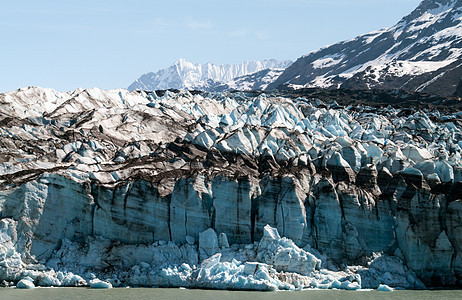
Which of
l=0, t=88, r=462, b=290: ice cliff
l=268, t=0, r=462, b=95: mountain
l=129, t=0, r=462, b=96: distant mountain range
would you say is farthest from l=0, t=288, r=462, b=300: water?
l=268, t=0, r=462, b=95: mountain

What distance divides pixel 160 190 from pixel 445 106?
65204 mm

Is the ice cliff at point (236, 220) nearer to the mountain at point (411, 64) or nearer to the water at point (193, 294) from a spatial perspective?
the water at point (193, 294)

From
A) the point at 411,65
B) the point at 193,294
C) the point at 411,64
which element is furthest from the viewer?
the point at 411,64

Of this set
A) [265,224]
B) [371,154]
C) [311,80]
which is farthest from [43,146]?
[311,80]

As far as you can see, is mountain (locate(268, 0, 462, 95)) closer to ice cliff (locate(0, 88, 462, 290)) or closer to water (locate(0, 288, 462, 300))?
ice cliff (locate(0, 88, 462, 290))

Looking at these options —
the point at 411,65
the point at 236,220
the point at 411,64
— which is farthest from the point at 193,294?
the point at 411,64

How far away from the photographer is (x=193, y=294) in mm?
31516

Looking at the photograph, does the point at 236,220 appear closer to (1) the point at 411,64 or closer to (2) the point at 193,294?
(2) the point at 193,294

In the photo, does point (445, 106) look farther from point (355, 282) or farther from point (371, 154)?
point (355, 282)

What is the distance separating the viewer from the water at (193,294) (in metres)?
30.1

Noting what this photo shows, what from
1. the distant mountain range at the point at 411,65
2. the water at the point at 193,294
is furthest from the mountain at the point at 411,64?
the water at the point at 193,294

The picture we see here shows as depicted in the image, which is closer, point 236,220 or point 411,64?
point 236,220

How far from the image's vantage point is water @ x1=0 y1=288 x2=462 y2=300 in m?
30.1

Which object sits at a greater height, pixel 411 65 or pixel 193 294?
pixel 411 65
